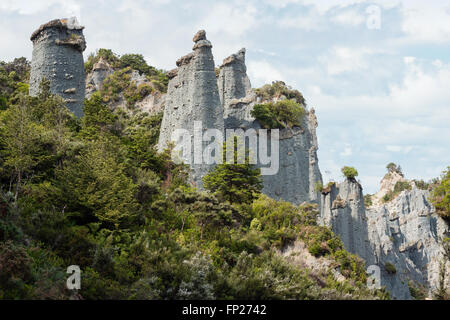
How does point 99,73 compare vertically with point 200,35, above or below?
above

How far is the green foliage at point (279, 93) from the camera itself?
151 feet

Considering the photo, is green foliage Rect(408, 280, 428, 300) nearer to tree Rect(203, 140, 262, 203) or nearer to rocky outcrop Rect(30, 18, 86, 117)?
tree Rect(203, 140, 262, 203)

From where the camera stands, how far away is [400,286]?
46031mm

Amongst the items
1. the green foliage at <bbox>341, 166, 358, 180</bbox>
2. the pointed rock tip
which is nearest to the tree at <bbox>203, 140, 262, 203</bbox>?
the pointed rock tip

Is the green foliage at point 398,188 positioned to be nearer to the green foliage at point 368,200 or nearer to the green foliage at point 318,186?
the green foliage at point 368,200

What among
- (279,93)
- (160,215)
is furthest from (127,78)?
(160,215)

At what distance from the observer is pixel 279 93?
45.8 metres

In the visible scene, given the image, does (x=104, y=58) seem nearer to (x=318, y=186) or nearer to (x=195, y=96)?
(x=195, y=96)

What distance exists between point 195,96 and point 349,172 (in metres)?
18.0

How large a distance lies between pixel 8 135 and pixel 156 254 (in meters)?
9.16

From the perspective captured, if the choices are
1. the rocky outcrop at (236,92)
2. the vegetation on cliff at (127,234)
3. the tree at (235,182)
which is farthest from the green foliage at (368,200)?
the tree at (235,182)
